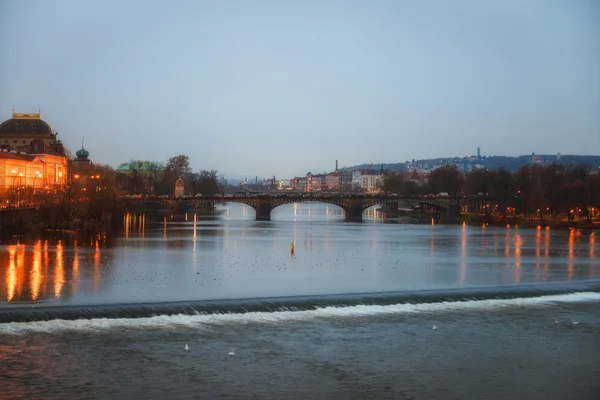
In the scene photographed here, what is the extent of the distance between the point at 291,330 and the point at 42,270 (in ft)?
56.2

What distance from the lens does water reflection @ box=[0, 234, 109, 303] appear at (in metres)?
27.5

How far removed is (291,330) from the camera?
21391 millimetres

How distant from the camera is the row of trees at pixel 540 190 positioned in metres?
86.2

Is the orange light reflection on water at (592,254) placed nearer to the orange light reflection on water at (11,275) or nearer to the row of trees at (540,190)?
the row of trees at (540,190)

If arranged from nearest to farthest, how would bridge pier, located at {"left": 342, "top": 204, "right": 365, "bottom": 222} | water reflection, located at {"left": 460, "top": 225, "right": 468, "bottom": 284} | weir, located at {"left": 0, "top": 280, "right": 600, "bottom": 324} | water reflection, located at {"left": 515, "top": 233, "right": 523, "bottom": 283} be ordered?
weir, located at {"left": 0, "top": 280, "right": 600, "bottom": 324} → water reflection, located at {"left": 460, "top": 225, "right": 468, "bottom": 284} → water reflection, located at {"left": 515, "top": 233, "right": 523, "bottom": 283} → bridge pier, located at {"left": 342, "top": 204, "right": 365, "bottom": 222}

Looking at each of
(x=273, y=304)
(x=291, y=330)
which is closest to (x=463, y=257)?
(x=273, y=304)

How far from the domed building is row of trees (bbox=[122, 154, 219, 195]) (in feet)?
36.9

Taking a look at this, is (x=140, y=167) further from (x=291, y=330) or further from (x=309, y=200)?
(x=291, y=330)

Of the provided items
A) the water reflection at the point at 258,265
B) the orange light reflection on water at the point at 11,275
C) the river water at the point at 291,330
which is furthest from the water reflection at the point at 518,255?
the orange light reflection on water at the point at 11,275

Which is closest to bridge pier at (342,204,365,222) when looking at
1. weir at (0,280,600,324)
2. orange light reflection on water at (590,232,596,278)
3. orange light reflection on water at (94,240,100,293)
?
orange light reflection on water at (590,232,596,278)

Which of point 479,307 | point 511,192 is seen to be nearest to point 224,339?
point 479,307

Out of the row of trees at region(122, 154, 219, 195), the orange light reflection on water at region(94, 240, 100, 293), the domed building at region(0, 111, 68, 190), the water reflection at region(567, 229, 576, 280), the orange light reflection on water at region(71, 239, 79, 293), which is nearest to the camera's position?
the orange light reflection on water at region(71, 239, 79, 293)

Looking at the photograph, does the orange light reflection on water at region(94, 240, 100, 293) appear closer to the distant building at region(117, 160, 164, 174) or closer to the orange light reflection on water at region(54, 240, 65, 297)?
the orange light reflection on water at region(54, 240, 65, 297)

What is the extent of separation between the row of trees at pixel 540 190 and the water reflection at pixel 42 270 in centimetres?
5829
